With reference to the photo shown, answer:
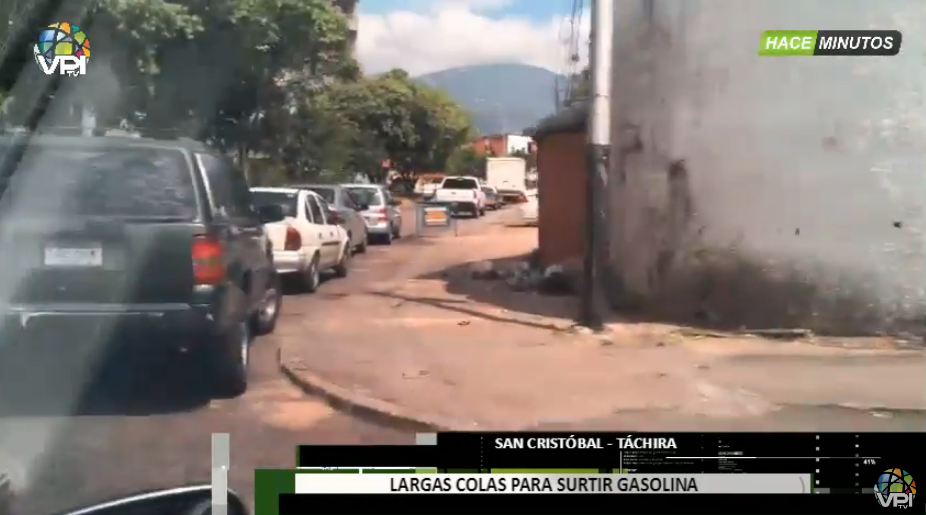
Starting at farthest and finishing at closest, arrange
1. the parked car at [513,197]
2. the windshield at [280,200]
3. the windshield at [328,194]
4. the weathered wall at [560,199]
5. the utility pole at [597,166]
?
1. the weathered wall at [560,199]
2. the utility pole at [597,166]
3. the parked car at [513,197]
4. the windshield at [328,194]
5. the windshield at [280,200]

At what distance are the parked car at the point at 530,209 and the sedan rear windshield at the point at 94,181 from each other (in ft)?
4.40

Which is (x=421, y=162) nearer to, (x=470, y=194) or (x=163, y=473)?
(x=470, y=194)

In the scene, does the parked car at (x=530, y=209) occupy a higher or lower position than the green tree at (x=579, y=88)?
lower

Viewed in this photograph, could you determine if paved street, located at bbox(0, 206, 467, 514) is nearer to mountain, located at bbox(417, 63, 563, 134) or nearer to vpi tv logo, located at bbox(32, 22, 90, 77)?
vpi tv logo, located at bbox(32, 22, 90, 77)

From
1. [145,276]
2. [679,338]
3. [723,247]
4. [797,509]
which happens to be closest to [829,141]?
[723,247]

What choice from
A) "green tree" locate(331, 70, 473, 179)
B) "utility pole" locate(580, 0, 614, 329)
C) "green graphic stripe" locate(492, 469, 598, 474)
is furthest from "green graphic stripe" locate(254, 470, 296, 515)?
"utility pole" locate(580, 0, 614, 329)

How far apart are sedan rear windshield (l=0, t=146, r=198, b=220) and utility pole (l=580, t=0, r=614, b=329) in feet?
5.52

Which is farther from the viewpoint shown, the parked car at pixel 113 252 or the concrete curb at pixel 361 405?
the concrete curb at pixel 361 405

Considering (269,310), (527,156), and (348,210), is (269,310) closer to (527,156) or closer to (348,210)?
(348,210)

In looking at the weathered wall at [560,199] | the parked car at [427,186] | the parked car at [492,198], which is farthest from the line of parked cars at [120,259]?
the weathered wall at [560,199]

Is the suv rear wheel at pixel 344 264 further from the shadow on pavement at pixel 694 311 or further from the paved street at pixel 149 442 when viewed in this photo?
the paved street at pixel 149 442

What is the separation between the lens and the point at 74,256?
291 cm

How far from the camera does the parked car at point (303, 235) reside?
10.9 ft

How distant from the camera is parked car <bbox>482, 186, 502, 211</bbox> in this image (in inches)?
146
